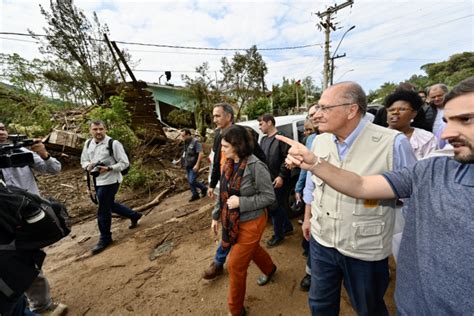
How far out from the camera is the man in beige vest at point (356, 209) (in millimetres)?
1403

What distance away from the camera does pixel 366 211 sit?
1.41m

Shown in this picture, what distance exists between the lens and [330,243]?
5.16 feet

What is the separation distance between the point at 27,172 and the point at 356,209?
11.7 ft

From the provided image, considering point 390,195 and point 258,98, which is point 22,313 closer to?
point 390,195

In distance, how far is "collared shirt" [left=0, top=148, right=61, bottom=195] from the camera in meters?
2.51

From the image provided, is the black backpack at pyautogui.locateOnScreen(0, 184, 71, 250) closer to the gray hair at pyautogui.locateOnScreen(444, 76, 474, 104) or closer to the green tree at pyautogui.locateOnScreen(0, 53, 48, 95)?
the gray hair at pyautogui.locateOnScreen(444, 76, 474, 104)

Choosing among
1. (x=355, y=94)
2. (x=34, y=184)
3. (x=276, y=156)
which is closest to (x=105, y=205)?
(x=34, y=184)

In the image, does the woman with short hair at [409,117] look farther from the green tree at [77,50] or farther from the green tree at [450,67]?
the green tree at [450,67]

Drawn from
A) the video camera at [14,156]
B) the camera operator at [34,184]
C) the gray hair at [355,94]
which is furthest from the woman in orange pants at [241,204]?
the camera operator at [34,184]

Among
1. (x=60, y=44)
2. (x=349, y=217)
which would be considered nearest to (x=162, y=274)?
(x=349, y=217)

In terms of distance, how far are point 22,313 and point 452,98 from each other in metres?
3.19

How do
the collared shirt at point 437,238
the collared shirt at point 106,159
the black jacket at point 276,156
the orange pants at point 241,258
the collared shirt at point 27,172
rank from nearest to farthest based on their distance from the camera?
the collared shirt at point 437,238, the orange pants at point 241,258, the collared shirt at point 27,172, the black jacket at point 276,156, the collared shirt at point 106,159

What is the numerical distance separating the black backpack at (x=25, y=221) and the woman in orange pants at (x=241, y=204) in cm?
139

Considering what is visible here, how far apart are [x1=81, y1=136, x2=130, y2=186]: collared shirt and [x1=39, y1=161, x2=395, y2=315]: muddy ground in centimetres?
126
